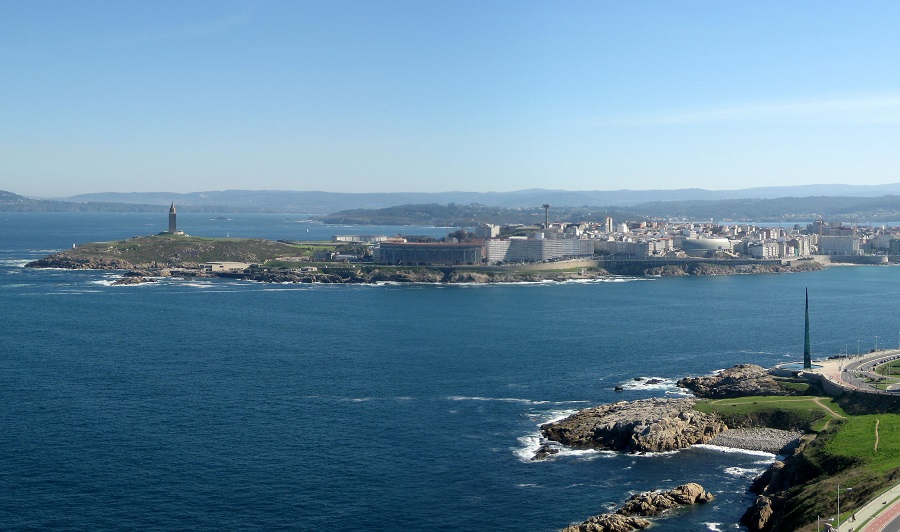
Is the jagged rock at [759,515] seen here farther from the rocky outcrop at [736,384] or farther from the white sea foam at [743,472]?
the rocky outcrop at [736,384]

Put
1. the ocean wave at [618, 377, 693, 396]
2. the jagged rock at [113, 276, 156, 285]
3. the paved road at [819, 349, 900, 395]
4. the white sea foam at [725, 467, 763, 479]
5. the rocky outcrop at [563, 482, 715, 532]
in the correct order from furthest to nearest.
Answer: the jagged rock at [113, 276, 156, 285] → the ocean wave at [618, 377, 693, 396] → the paved road at [819, 349, 900, 395] → the white sea foam at [725, 467, 763, 479] → the rocky outcrop at [563, 482, 715, 532]

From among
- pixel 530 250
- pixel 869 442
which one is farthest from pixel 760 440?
pixel 530 250

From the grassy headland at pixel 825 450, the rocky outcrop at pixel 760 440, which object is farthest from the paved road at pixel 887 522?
the rocky outcrop at pixel 760 440

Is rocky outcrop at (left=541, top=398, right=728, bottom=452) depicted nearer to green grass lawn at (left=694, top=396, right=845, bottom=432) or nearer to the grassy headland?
green grass lawn at (left=694, top=396, right=845, bottom=432)

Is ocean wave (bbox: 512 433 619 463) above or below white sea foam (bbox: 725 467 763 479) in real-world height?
above

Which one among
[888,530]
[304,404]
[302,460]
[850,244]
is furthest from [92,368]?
[850,244]

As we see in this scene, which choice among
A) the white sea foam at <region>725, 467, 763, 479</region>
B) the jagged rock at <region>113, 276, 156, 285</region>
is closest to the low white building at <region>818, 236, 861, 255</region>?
the jagged rock at <region>113, 276, 156, 285</region>

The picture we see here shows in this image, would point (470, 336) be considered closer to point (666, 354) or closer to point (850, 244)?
point (666, 354)
